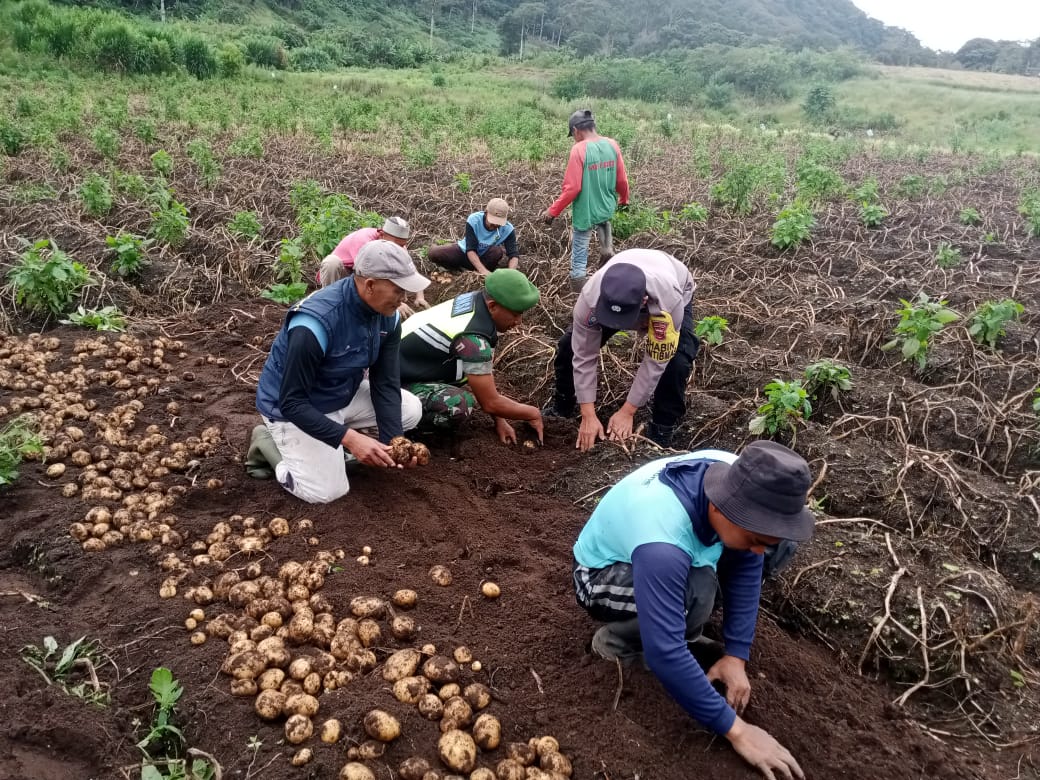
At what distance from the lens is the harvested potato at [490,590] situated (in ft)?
8.54

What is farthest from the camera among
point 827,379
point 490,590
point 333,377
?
point 827,379

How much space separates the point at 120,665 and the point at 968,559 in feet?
11.1

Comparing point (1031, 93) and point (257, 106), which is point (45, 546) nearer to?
point (257, 106)

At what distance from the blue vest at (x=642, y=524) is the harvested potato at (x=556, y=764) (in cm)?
57

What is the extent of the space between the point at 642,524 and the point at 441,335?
2024 mm

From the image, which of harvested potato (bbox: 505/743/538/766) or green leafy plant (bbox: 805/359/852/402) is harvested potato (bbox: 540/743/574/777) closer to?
harvested potato (bbox: 505/743/538/766)

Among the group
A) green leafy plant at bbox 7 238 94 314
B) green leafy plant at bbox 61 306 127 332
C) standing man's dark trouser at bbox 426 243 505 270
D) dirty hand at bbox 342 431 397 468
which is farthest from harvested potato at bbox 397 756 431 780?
standing man's dark trouser at bbox 426 243 505 270

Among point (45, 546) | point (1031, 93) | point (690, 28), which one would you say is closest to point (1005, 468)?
point (45, 546)

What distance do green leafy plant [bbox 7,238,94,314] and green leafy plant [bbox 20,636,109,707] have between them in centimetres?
344

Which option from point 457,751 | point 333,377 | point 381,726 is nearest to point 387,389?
point 333,377

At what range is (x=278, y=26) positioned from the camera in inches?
1642

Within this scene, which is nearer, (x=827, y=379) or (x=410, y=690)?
(x=410, y=690)

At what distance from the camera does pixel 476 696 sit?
6.85 ft

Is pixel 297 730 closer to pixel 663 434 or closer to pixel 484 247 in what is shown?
pixel 663 434
